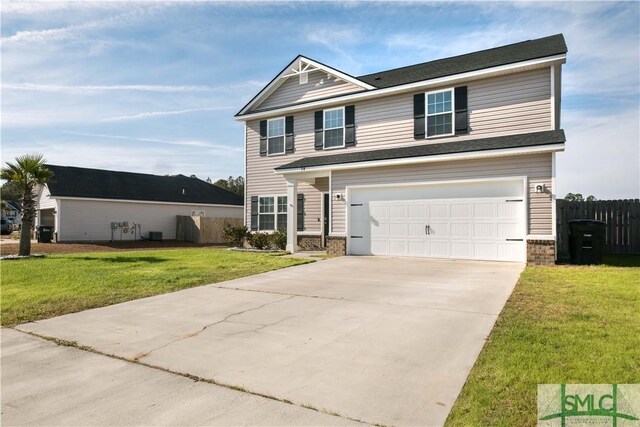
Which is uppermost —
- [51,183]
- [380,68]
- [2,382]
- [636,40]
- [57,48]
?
[380,68]

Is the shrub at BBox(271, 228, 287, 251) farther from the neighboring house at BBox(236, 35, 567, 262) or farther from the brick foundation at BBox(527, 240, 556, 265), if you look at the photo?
the brick foundation at BBox(527, 240, 556, 265)

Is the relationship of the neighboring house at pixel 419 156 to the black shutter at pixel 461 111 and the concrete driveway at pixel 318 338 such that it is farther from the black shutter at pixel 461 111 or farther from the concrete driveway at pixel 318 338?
the concrete driveway at pixel 318 338

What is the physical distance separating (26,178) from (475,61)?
1744 centimetres

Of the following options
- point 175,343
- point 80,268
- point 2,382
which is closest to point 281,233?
point 80,268

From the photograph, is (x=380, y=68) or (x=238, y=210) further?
(x=238, y=210)

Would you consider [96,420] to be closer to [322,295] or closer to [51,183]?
[322,295]

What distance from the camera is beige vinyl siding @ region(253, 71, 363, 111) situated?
653 inches

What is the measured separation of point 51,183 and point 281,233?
17.1 metres

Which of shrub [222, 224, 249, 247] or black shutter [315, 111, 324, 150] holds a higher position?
black shutter [315, 111, 324, 150]

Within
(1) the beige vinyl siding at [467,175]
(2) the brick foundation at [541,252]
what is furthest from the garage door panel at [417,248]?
(2) the brick foundation at [541,252]

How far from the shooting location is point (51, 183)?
2456 cm

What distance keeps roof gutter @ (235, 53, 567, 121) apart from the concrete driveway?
7411 millimetres

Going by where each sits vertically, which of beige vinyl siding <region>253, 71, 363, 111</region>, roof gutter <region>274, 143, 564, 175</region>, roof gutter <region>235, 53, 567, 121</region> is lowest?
roof gutter <region>274, 143, 564, 175</region>

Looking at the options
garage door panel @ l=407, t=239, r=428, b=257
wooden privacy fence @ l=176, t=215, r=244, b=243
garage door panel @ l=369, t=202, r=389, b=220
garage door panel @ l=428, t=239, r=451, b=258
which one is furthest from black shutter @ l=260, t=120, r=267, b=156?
wooden privacy fence @ l=176, t=215, r=244, b=243
